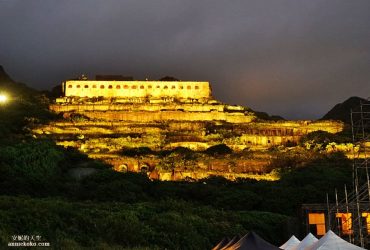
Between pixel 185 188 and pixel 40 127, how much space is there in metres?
32.9

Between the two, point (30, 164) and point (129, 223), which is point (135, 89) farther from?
point (129, 223)

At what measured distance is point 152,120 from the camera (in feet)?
274

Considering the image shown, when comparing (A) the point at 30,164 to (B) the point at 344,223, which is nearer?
(B) the point at 344,223

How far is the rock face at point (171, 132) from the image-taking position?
6072cm

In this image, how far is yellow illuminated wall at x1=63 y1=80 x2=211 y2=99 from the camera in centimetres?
9212

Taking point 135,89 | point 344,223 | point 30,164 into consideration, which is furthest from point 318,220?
point 135,89

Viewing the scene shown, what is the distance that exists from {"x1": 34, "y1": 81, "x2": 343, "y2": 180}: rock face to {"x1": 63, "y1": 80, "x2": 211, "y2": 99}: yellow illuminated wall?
1.34 ft

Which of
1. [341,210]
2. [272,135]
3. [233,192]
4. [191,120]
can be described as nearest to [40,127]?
[191,120]

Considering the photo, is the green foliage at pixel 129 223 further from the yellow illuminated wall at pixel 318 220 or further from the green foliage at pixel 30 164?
the green foliage at pixel 30 164

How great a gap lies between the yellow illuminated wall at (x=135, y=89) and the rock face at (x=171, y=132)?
41 cm

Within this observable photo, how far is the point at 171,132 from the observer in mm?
76625

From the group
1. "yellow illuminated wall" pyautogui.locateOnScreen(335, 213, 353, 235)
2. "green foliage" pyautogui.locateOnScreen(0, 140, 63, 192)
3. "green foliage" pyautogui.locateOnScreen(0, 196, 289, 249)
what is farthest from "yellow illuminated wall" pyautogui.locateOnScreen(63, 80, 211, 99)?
"yellow illuminated wall" pyautogui.locateOnScreen(335, 213, 353, 235)

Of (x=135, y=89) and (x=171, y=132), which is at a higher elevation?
(x=135, y=89)

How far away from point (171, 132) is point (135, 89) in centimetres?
1862
